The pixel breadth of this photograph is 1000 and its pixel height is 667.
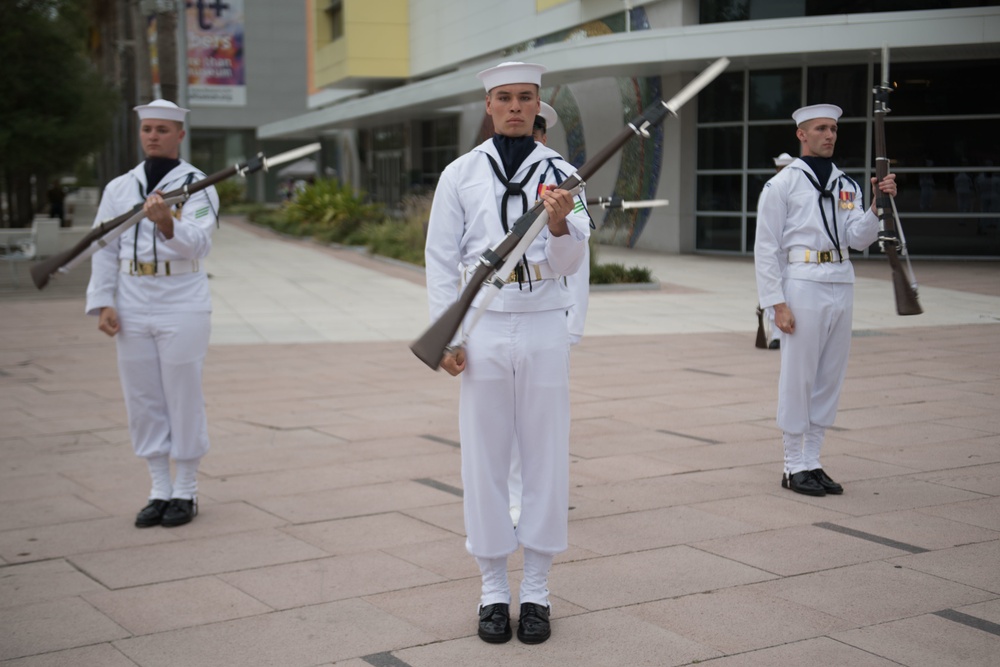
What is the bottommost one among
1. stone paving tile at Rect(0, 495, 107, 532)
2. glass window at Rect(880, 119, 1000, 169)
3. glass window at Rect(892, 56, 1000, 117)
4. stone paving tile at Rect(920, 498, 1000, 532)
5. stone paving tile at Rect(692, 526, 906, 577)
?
stone paving tile at Rect(0, 495, 107, 532)

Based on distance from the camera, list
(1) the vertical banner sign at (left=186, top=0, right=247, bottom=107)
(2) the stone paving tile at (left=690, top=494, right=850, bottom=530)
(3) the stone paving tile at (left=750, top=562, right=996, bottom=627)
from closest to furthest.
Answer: (3) the stone paving tile at (left=750, top=562, right=996, bottom=627) → (2) the stone paving tile at (left=690, top=494, right=850, bottom=530) → (1) the vertical banner sign at (left=186, top=0, right=247, bottom=107)

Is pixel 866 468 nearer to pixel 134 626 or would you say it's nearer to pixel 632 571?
pixel 632 571

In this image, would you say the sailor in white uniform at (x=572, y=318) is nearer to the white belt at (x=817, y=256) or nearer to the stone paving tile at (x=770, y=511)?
the stone paving tile at (x=770, y=511)

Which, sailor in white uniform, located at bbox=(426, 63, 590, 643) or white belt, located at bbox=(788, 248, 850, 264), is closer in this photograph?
sailor in white uniform, located at bbox=(426, 63, 590, 643)

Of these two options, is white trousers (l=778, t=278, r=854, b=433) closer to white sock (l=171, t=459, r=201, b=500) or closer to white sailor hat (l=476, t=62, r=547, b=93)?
white sailor hat (l=476, t=62, r=547, b=93)

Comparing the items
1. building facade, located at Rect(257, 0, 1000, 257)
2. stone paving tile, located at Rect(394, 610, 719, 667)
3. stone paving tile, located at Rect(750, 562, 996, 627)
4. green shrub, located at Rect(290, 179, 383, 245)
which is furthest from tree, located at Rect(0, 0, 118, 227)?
stone paving tile, located at Rect(750, 562, 996, 627)

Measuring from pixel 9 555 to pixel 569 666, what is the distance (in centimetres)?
309

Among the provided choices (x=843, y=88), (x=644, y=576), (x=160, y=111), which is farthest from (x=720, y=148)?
(x=644, y=576)

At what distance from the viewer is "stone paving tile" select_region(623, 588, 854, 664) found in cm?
437

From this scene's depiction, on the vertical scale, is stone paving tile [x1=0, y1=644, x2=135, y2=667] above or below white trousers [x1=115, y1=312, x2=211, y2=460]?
below

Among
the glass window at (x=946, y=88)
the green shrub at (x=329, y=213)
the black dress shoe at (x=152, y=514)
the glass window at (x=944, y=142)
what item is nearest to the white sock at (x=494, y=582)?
the black dress shoe at (x=152, y=514)

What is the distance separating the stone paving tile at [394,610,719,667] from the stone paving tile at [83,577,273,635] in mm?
938

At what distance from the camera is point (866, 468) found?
7141 mm

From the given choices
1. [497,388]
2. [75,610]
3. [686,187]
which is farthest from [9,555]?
[686,187]
